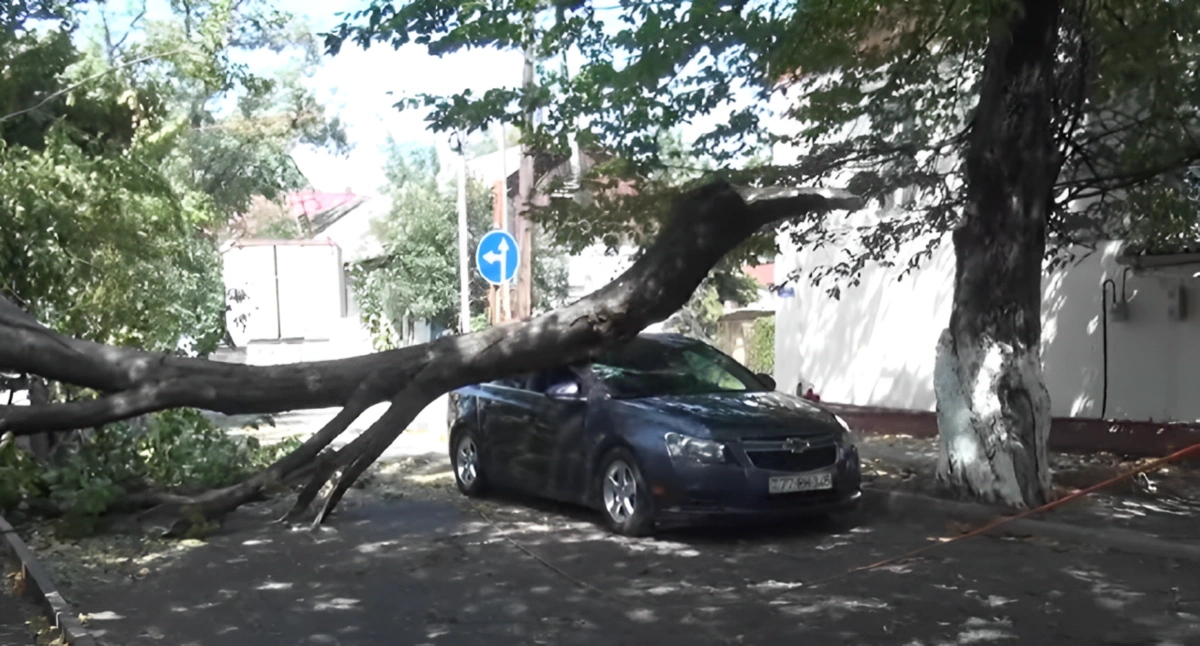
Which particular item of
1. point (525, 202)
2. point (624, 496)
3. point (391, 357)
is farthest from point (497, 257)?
point (391, 357)

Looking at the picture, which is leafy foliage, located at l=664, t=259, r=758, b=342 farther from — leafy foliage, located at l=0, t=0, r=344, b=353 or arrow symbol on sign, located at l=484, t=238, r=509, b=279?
leafy foliage, located at l=0, t=0, r=344, b=353

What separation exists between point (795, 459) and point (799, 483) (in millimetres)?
192

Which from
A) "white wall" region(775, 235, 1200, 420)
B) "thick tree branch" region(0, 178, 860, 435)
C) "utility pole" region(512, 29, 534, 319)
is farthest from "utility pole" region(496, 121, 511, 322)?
"thick tree branch" region(0, 178, 860, 435)

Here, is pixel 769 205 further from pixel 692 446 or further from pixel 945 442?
pixel 945 442

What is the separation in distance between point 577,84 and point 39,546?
6202 mm

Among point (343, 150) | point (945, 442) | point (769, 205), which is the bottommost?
point (945, 442)

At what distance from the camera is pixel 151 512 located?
170 inches

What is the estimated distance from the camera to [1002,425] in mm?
10352

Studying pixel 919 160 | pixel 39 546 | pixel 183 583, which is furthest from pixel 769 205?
pixel 919 160

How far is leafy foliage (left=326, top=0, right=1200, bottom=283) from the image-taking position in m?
10.7

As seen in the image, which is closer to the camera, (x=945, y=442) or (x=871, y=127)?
(x=945, y=442)

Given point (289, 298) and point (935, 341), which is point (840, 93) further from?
point (289, 298)

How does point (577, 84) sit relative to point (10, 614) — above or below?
above

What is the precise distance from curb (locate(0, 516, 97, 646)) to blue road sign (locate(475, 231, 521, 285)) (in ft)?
24.5
